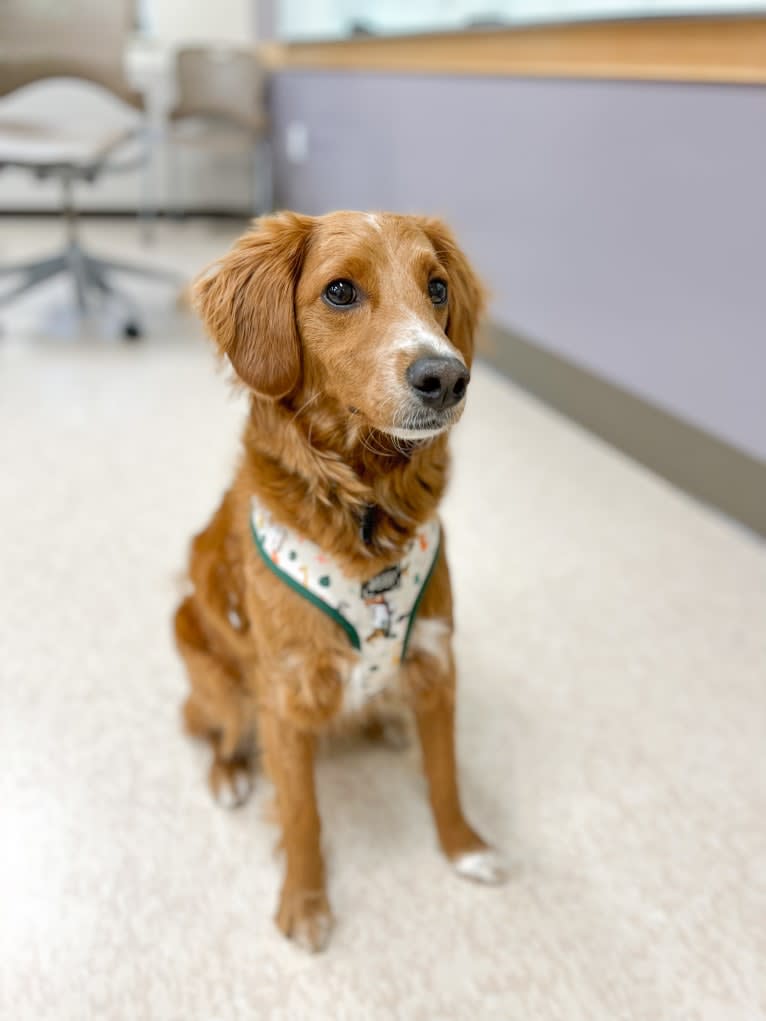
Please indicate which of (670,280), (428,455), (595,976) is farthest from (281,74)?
(595,976)

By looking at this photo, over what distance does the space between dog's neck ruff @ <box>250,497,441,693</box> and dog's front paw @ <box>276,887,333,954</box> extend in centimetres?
33

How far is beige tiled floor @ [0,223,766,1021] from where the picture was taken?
1092 millimetres

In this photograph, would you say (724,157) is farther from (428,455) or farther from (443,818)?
(443,818)

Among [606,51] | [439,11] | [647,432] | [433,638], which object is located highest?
[439,11]

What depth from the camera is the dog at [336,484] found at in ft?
3.17

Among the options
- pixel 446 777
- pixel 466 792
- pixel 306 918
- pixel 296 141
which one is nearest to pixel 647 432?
pixel 466 792

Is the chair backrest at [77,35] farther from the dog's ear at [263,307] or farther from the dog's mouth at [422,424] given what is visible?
the dog's mouth at [422,424]

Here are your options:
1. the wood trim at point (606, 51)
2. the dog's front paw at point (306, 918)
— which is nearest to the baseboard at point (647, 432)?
the wood trim at point (606, 51)

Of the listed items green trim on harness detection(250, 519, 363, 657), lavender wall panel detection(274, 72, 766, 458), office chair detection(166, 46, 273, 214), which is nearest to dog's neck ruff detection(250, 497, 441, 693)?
green trim on harness detection(250, 519, 363, 657)

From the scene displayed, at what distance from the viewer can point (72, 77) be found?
3.51 metres

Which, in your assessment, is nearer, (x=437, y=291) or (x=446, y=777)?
(x=437, y=291)

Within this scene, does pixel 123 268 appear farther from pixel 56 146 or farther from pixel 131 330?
pixel 56 146

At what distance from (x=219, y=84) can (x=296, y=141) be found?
567 mm

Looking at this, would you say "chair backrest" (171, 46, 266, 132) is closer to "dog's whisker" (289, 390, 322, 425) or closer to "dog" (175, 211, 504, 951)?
"dog" (175, 211, 504, 951)
